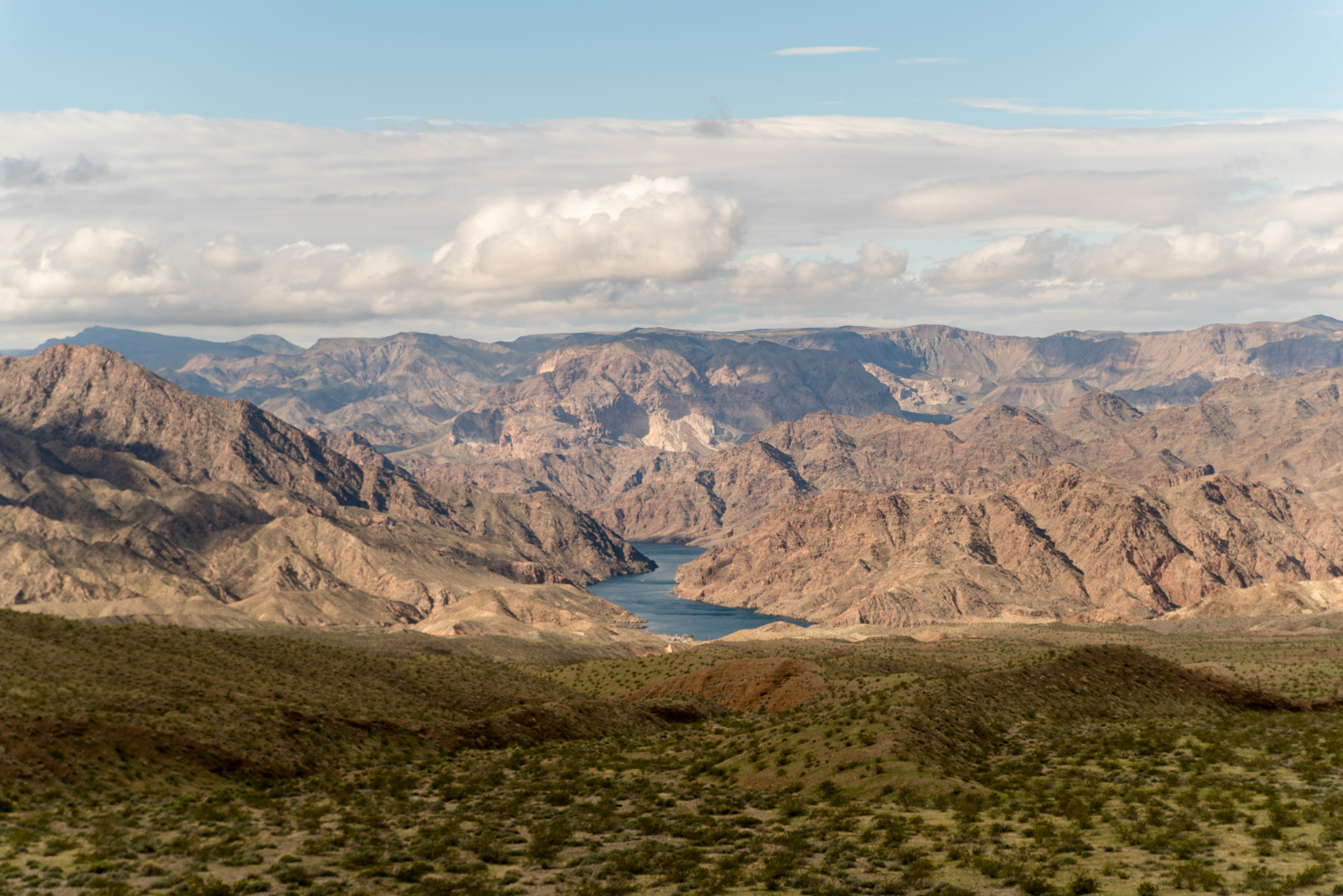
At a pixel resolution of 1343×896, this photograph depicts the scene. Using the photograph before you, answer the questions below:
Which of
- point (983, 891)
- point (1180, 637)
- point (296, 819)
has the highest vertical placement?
point (983, 891)

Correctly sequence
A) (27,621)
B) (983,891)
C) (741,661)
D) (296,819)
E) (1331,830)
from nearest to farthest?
(983,891), (1331,830), (296,819), (27,621), (741,661)

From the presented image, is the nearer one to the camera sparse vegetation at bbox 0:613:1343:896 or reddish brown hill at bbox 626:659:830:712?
sparse vegetation at bbox 0:613:1343:896

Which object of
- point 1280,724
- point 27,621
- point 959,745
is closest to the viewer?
point 959,745

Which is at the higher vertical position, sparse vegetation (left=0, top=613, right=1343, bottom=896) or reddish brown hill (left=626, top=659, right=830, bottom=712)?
sparse vegetation (left=0, top=613, right=1343, bottom=896)

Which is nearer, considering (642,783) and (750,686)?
(642,783)

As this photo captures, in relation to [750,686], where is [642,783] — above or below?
above

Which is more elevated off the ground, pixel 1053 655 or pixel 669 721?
pixel 1053 655

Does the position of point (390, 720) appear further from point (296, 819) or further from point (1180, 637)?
point (1180, 637)

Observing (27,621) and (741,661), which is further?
(741,661)

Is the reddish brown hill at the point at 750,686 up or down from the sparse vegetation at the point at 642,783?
down

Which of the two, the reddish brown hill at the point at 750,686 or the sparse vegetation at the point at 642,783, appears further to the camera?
the reddish brown hill at the point at 750,686

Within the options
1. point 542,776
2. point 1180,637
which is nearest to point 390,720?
point 542,776
